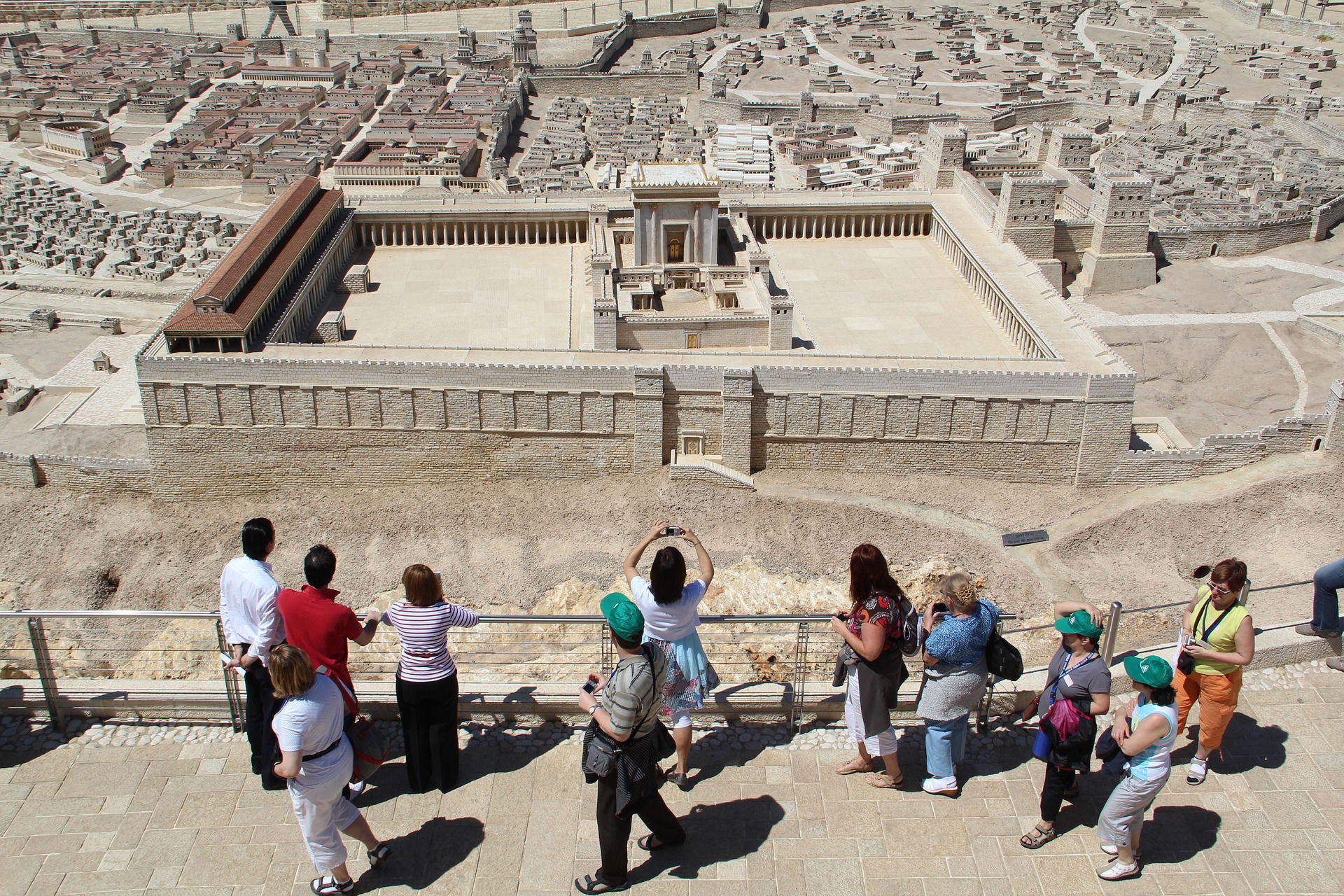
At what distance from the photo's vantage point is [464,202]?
56.8 meters

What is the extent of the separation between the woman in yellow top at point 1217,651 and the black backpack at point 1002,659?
86.1 inches

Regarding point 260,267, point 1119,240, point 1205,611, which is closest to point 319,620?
point 1205,611

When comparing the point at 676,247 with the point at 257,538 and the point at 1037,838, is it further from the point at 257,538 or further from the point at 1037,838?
the point at 1037,838

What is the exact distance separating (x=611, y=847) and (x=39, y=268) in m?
67.4

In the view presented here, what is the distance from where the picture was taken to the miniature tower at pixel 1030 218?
52219mm

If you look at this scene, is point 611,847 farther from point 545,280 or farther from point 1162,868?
point 545,280

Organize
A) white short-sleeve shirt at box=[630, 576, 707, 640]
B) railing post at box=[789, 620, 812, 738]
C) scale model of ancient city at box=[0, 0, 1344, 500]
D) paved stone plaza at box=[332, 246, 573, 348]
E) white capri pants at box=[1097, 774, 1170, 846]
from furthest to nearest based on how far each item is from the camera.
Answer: paved stone plaza at box=[332, 246, 573, 348]
scale model of ancient city at box=[0, 0, 1344, 500]
railing post at box=[789, 620, 812, 738]
white short-sleeve shirt at box=[630, 576, 707, 640]
white capri pants at box=[1097, 774, 1170, 846]

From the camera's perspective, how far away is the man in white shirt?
1262 centimetres

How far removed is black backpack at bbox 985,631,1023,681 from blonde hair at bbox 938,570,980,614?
569 mm

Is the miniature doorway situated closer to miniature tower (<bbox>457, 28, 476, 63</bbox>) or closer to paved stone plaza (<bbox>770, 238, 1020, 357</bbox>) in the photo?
paved stone plaza (<bbox>770, 238, 1020, 357</bbox>)

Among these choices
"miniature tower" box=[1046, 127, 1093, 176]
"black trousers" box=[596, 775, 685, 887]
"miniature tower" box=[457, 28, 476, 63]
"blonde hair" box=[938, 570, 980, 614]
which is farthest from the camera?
"miniature tower" box=[457, 28, 476, 63]

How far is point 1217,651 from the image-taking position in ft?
44.1

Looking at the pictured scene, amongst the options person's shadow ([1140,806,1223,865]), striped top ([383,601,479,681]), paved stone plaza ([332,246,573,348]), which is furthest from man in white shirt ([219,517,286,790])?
paved stone plaza ([332,246,573,348])

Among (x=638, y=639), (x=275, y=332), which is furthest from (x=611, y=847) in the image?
(x=275, y=332)
